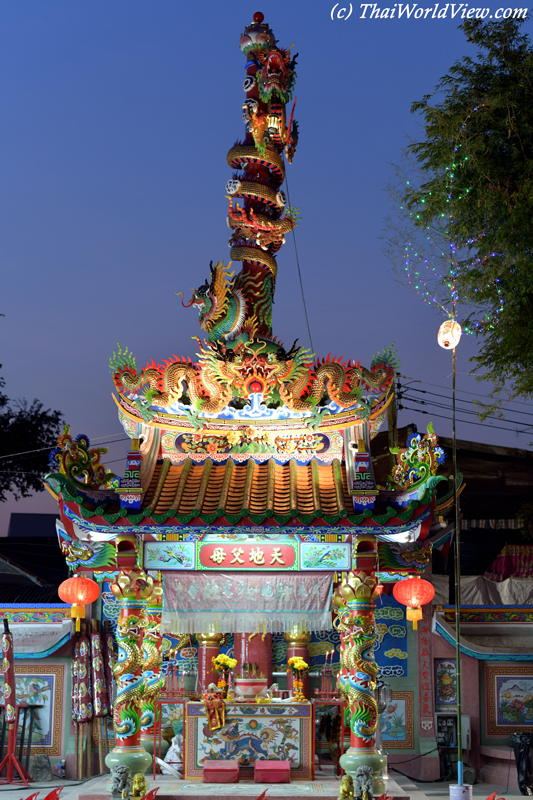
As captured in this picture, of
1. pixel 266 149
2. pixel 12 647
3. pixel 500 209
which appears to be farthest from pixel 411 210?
pixel 12 647

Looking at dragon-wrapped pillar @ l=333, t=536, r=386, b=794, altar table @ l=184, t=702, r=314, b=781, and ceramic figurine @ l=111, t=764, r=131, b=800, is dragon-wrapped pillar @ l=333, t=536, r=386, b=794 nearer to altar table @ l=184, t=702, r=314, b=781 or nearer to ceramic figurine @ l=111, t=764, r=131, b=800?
altar table @ l=184, t=702, r=314, b=781

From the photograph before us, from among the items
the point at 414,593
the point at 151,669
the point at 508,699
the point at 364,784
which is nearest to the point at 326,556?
the point at 414,593

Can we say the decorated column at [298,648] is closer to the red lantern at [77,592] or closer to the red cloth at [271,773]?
the red cloth at [271,773]

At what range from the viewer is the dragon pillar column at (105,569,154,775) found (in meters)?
9.20

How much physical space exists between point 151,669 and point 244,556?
2604 millimetres

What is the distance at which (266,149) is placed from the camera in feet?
40.3

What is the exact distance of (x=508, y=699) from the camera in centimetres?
1277

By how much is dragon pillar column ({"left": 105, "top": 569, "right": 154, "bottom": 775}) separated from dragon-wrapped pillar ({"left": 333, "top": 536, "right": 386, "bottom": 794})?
2.24 m

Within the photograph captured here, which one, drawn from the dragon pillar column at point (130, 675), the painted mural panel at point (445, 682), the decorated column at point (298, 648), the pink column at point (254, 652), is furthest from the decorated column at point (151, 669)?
the painted mural panel at point (445, 682)

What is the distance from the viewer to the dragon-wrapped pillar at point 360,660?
9.07m

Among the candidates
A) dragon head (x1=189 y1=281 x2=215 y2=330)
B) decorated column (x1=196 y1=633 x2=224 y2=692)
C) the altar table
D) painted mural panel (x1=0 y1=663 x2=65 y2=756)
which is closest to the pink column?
decorated column (x1=196 y1=633 x2=224 y2=692)

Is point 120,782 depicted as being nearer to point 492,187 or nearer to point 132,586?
point 132,586

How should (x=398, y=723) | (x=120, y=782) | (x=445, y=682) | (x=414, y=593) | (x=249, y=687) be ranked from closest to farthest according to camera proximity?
1. (x=120, y=782)
2. (x=414, y=593)
3. (x=249, y=687)
4. (x=398, y=723)
5. (x=445, y=682)

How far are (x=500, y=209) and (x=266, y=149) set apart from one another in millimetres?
4250
